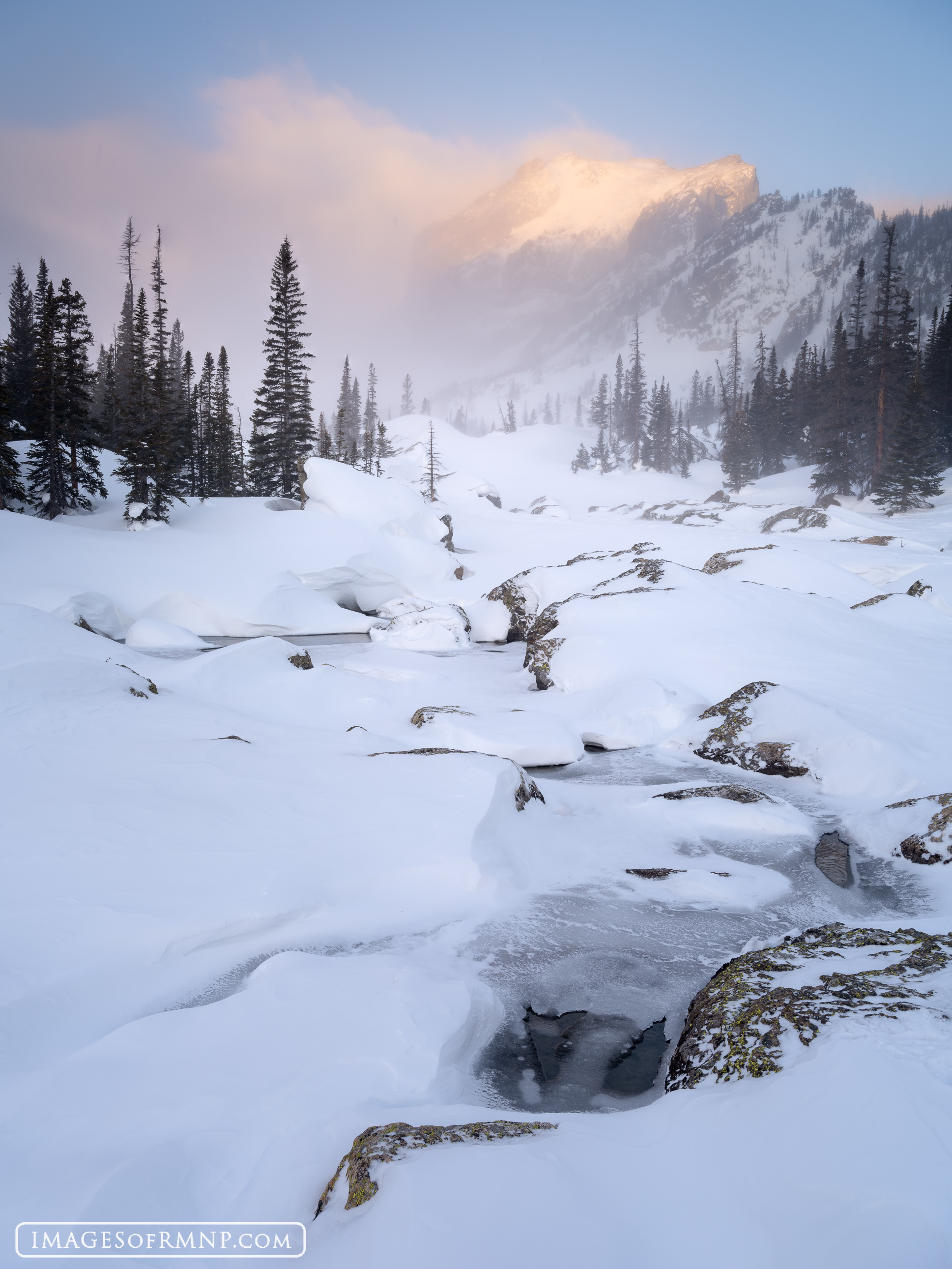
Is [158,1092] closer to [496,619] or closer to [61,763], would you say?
[61,763]

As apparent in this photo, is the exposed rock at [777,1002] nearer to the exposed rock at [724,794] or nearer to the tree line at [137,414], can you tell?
the exposed rock at [724,794]

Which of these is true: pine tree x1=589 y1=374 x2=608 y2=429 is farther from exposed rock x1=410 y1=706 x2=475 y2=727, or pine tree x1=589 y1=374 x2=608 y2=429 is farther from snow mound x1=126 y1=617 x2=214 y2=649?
exposed rock x1=410 y1=706 x2=475 y2=727

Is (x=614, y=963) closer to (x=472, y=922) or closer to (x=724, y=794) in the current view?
(x=472, y=922)

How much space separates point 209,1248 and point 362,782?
434cm

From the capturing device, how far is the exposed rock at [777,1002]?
9.68 feet

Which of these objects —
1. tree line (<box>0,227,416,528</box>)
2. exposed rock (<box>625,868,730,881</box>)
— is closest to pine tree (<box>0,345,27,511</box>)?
tree line (<box>0,227,416,528</box>)

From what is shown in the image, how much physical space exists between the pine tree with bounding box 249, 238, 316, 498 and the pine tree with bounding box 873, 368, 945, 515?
103 feet

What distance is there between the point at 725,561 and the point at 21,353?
4477cm

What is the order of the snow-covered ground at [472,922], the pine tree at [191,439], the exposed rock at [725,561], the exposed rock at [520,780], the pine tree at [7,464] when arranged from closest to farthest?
the snow-covered ground at [472,922] < the exposed rock at [520,780] < the exposed rock at [725,561] < the pine tree at [7,464] < the pine tree at [191,439]

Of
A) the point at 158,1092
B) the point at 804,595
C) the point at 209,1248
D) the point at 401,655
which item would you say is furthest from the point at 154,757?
the point at 804,595

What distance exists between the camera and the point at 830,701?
9.48 metres

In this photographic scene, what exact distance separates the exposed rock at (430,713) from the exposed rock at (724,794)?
376 cm

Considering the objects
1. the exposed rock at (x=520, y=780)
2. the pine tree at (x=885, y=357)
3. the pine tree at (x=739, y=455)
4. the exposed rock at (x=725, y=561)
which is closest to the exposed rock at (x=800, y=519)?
the pine tree at (x=885, y=357)

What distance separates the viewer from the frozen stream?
3561 mm
